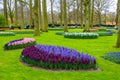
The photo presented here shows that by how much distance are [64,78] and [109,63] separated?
2.91 m

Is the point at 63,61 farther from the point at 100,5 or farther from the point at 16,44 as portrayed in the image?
the point at 100,5

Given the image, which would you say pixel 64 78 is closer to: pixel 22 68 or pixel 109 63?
pixel 22 68

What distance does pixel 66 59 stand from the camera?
820cm

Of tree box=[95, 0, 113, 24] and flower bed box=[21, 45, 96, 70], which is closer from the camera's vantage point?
flower bed box=[21, 45, 96, 70]

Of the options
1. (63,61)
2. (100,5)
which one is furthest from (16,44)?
(100,5)

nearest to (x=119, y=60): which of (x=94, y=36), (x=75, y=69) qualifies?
(x=75, y=69)

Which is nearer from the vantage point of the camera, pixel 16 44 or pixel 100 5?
pixel 16 44

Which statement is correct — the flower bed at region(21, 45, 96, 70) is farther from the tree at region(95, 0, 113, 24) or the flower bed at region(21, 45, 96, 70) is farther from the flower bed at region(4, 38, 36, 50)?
the tree at region(95, 0, 113, 24)

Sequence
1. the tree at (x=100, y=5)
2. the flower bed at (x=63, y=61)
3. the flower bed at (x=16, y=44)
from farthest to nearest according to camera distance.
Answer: the tree at (x=100, y=5), the flower bed at (x=16, y=44), the flower bed at (x=63, y=61)

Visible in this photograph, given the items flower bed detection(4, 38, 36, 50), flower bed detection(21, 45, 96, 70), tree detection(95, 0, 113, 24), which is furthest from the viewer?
tree detection(95, 0, 113, 24)

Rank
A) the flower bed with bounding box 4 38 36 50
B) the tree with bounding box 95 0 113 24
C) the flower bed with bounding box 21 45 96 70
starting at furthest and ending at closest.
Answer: the tree with bounding box 95 0 113 24 → the flower bed with bounding box 4 38 36 50 → the flower bed with bounding box 21 45 96 70

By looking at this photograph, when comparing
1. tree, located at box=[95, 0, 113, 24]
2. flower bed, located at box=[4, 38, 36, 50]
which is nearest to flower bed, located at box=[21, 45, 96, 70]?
flower bed, located at box=[4, 38, 36, 50]

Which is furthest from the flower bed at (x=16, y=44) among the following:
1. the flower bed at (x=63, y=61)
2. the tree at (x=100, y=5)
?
the tree at (x=100, y=5)

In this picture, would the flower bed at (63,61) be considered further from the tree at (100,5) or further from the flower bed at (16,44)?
the tree at (100,5)
